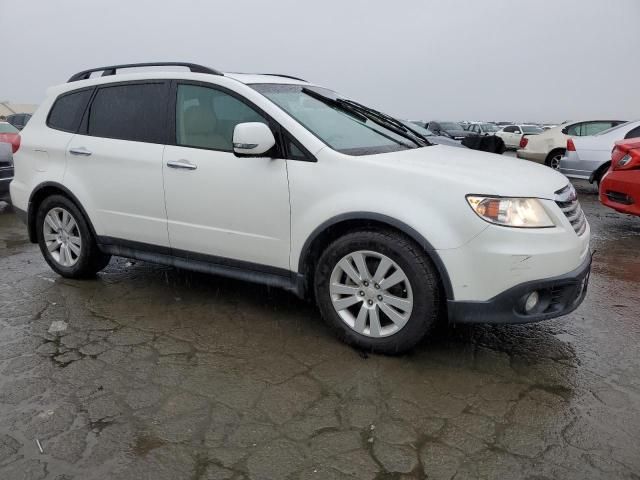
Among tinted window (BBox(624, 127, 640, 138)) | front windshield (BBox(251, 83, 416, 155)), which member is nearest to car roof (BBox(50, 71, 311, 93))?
front windshield (BBox(251, 83, 416, 155))

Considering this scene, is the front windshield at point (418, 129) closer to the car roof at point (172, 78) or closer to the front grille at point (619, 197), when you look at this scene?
the car roof at point (172, 78)

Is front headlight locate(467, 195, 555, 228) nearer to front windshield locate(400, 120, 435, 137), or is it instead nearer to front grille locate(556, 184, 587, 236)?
front grille locate(556, 184, 587, 236)

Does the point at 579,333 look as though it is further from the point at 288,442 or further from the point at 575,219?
the point at 288,442

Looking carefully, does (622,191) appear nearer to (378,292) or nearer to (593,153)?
(593,153)

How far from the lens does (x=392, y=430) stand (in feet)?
7.75

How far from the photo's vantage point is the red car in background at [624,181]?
5.65 meters

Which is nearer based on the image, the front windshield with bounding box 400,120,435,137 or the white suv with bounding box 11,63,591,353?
the white suv with bounding box 11,63,591,353

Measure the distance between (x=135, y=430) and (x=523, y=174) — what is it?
8.20 ft

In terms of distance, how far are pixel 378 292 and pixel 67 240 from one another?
111 inches

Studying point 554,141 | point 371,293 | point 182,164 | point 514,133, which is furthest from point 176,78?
point 514,133

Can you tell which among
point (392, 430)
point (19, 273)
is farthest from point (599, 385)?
point (19, 273)

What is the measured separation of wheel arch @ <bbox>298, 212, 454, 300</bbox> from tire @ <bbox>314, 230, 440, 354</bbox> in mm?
51

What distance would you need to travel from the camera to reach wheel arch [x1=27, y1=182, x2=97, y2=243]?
13.5 feet

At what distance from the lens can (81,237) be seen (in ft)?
13.8
